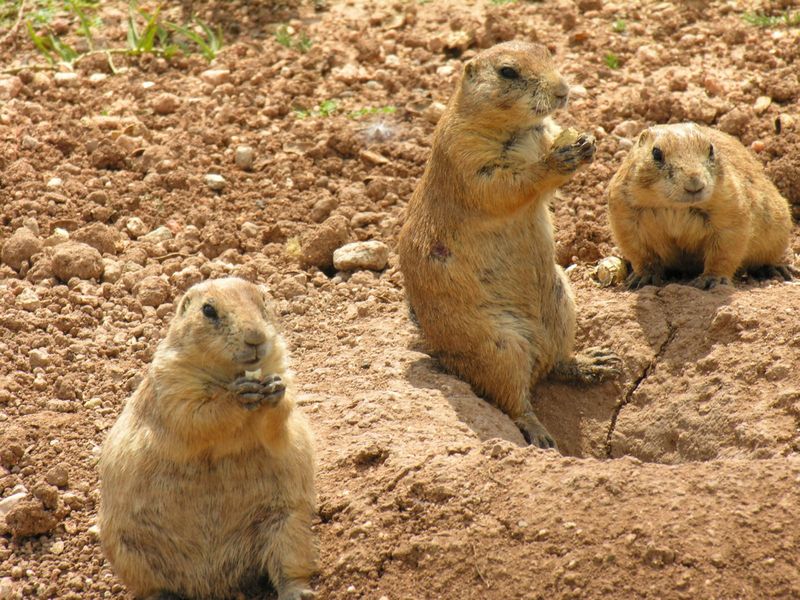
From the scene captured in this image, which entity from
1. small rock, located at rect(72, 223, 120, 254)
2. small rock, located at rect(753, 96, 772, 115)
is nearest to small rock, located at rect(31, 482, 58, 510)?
small rock, located at rect(72, 223, 120, 254)

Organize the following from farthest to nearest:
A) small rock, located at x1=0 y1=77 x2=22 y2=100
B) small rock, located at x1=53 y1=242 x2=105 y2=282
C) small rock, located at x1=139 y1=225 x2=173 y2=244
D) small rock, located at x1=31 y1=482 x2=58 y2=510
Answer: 1. small rock, located at x1=0 y1=77 x2=22 y2=100
2. small rock, located at x1=139 y1=225 x2=173 y2=244
3. small rock, located at x1=53 y1=242 x2=105 y2=282
4. small rock, located at x1=31 y1=482 x2=58 y2=510

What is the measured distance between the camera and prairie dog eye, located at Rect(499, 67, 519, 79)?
6004 mm

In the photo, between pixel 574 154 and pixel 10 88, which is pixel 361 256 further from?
pixel 10 88

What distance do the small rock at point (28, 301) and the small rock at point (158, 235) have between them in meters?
0.90

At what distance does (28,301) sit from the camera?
6.97 metres

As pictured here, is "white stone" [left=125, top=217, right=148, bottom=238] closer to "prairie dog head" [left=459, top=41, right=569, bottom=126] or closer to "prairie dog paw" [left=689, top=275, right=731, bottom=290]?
"prairie dog head" [left=459, top=41, right=569, bottom=126]

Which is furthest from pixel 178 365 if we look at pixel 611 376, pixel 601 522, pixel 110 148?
pixel 110 148

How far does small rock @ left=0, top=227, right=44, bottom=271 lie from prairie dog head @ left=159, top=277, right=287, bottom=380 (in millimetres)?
2827

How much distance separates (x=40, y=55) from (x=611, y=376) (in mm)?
5611

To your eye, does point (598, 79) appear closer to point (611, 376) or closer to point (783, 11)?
point (783, 11)

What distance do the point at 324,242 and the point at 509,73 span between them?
2.00 meters

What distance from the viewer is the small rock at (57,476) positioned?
5777 millimetres

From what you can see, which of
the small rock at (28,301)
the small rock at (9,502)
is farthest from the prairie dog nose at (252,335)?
the small rock at (28,301)

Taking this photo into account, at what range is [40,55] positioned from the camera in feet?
30.8
